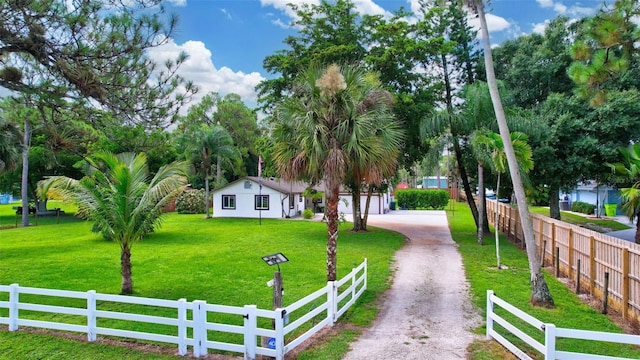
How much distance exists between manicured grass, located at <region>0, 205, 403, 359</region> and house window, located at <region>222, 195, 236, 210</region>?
377 inches

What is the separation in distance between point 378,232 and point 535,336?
1623cm

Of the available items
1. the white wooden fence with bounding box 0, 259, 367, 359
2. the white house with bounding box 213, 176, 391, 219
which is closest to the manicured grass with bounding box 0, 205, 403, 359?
the white wooden fence with bounding box 0, 259, 367, 359

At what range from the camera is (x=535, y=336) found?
7355mm

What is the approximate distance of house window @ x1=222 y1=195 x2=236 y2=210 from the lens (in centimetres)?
3441

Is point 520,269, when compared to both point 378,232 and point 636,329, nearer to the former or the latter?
point 636,329

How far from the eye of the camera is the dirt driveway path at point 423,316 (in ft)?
21.9

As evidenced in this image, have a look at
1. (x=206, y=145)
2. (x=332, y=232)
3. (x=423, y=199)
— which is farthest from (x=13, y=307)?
(x=423, y=199)

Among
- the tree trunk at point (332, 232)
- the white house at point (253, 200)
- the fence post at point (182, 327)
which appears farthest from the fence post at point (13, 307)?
the white house at point (253, 200)

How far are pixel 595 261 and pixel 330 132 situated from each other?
6.93m

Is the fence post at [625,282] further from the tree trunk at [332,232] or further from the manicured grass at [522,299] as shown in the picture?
the tree trunk at [332,232]

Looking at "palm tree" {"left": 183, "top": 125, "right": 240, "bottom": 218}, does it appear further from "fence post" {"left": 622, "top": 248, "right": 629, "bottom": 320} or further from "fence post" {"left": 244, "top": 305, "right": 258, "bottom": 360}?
"fence post" {"left": 622, "top": 248, "right": 629, "bottom": 320}

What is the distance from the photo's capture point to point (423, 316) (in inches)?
339

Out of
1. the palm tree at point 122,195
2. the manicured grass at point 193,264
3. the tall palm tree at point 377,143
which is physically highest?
the tall palm tree at point 377,143

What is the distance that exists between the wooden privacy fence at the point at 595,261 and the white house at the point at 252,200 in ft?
69.4
